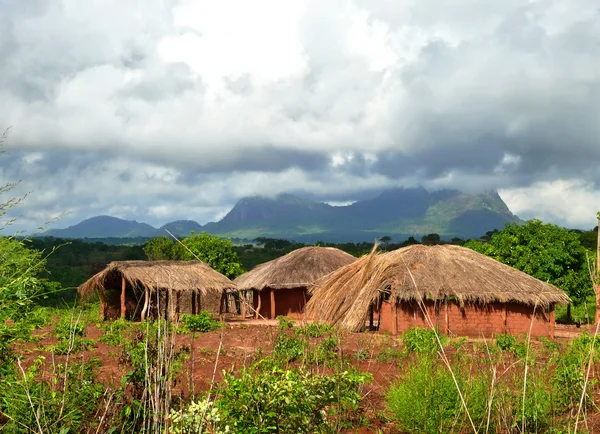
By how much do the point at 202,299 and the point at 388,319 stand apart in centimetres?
1634

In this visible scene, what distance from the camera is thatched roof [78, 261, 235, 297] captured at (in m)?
19.5

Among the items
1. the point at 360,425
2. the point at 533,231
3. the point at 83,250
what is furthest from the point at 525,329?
the point at 83,250

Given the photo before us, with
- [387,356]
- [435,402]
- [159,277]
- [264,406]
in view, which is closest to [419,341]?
[387,356]

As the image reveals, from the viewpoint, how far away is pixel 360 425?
210 inches

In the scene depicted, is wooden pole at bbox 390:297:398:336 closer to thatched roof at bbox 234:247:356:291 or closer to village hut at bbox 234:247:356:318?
village hut at bbox 234:247:356:318

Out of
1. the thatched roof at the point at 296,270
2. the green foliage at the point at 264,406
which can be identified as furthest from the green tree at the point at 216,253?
the green foliage at the point at 264,406

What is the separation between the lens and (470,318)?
51.9 feet

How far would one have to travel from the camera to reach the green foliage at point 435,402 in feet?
15.3

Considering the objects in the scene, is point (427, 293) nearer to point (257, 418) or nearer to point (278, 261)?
point (278, 261)

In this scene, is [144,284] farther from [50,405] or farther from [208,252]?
[50,405]

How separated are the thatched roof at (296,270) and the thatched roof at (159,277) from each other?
2.28 m

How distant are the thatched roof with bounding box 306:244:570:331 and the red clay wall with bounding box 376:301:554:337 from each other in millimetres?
289

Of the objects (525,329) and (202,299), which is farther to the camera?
(202,299)

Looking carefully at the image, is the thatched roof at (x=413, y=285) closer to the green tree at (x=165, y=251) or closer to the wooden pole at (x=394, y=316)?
the wooden pole at (x=394, y=316)
